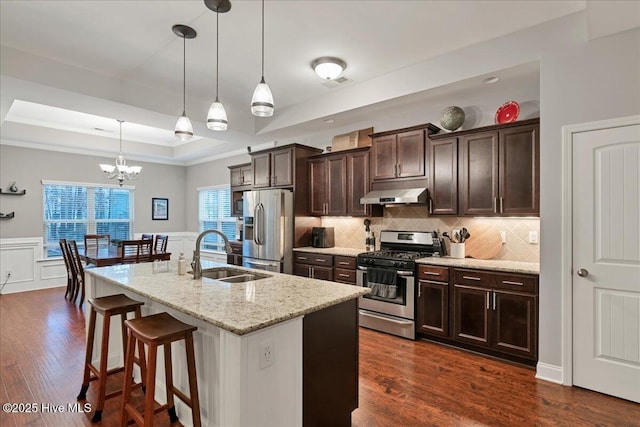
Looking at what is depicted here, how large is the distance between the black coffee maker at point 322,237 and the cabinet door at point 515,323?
2451 mm

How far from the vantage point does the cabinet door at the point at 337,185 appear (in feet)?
15.3

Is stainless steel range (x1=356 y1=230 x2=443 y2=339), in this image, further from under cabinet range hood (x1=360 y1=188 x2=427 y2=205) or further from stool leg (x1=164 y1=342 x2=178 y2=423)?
stool leg (x1=164 y1=342 x2=178 y2=423)

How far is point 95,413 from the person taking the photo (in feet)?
7.29

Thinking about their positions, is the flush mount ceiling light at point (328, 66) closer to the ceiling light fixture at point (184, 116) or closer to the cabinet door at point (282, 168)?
the ceiling light fixture at point (184, 116)

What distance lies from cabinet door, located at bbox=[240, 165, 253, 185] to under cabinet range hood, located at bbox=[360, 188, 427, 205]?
243cm

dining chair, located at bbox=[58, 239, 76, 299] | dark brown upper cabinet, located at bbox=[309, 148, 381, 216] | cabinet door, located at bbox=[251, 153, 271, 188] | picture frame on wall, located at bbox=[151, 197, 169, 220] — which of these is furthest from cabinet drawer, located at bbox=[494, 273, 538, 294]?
picture frame on wall, located at bbox=[151, 197, 169, 220]

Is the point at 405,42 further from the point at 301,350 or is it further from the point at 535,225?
the point at 301,350

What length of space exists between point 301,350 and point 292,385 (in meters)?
0.17

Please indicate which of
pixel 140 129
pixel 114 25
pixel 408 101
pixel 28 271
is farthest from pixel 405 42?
pixel 28 271

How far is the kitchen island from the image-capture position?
151 cm

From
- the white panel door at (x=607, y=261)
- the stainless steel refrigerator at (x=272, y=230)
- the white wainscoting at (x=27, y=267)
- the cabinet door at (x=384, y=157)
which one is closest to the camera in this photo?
the white panel door at (x=607, y=261)

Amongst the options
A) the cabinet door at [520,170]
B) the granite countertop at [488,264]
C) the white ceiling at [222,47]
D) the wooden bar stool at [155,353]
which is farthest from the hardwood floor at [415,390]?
the white ceiling at [222,47]

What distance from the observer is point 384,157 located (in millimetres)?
4230

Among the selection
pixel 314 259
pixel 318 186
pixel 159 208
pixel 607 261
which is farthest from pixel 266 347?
pixel 159 208
